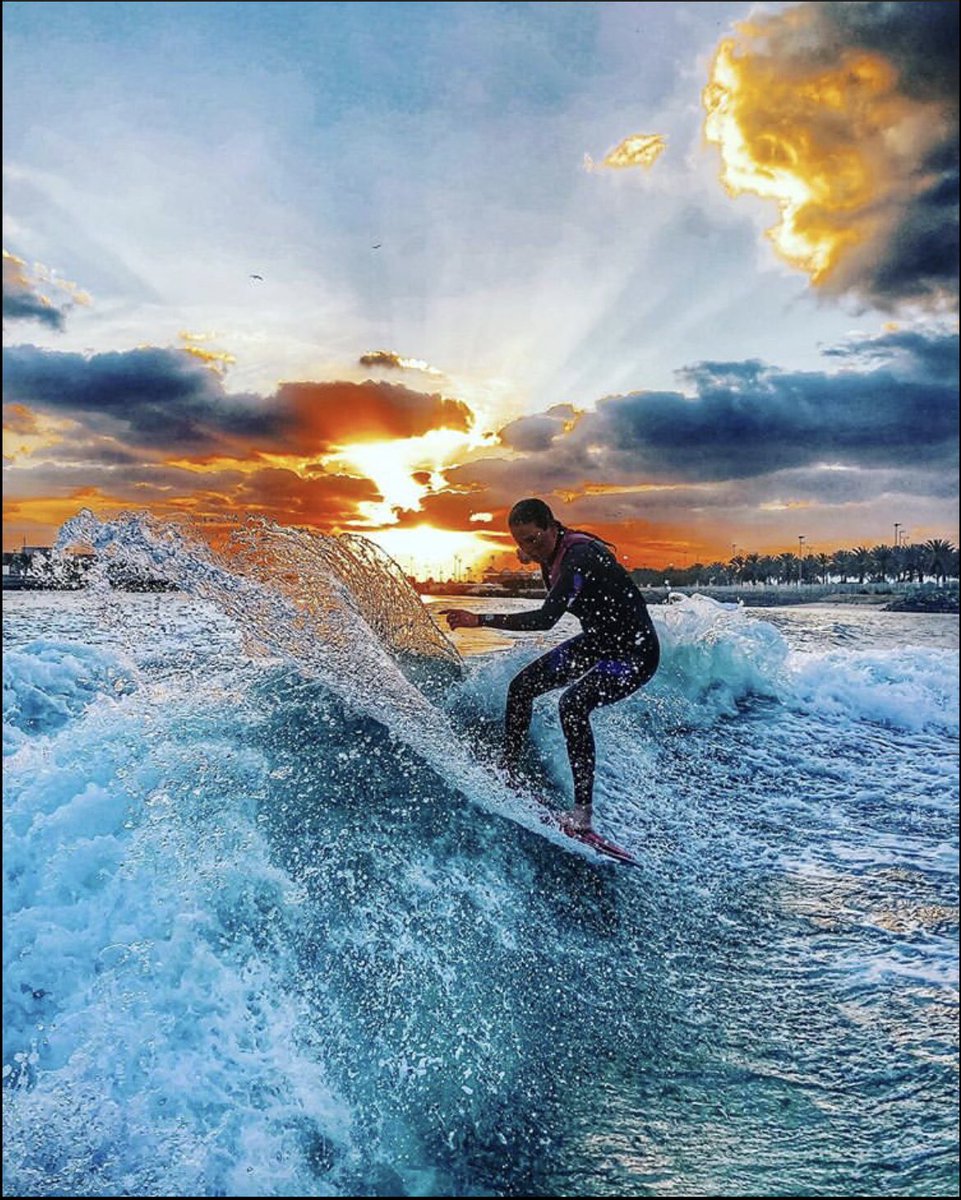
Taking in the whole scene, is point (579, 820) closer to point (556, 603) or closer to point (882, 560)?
point (556, 603)

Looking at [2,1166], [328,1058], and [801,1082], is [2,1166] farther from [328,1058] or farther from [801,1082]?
[801,1082]

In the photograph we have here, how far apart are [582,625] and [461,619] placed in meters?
0.63

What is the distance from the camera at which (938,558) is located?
570cm

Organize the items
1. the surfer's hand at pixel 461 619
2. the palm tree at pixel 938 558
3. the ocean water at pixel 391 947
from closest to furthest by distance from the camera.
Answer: the ocean water at pixel 391 947 < the surfer's hand at pixel 461 619 < the palm tree at pixel 938 558

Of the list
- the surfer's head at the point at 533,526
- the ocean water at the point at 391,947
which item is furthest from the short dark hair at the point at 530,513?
the ocean water at the point at 391,947

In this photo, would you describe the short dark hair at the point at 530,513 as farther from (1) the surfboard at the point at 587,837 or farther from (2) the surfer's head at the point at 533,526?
(1) the surfboard at the point at 587,837

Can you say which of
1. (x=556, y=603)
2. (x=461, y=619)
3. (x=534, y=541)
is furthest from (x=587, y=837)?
→ (x=534, y=541)

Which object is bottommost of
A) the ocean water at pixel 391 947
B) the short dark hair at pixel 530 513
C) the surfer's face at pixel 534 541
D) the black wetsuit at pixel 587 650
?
the ocean water at pixel 391 947

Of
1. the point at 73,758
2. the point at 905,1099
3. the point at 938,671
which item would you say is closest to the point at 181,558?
the point at 73,758

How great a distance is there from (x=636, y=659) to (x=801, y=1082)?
1702mm

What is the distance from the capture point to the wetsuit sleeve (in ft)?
9.90

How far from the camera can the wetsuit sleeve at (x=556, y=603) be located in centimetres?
302

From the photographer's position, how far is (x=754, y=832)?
4258mm

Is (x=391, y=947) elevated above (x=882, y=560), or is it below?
below
